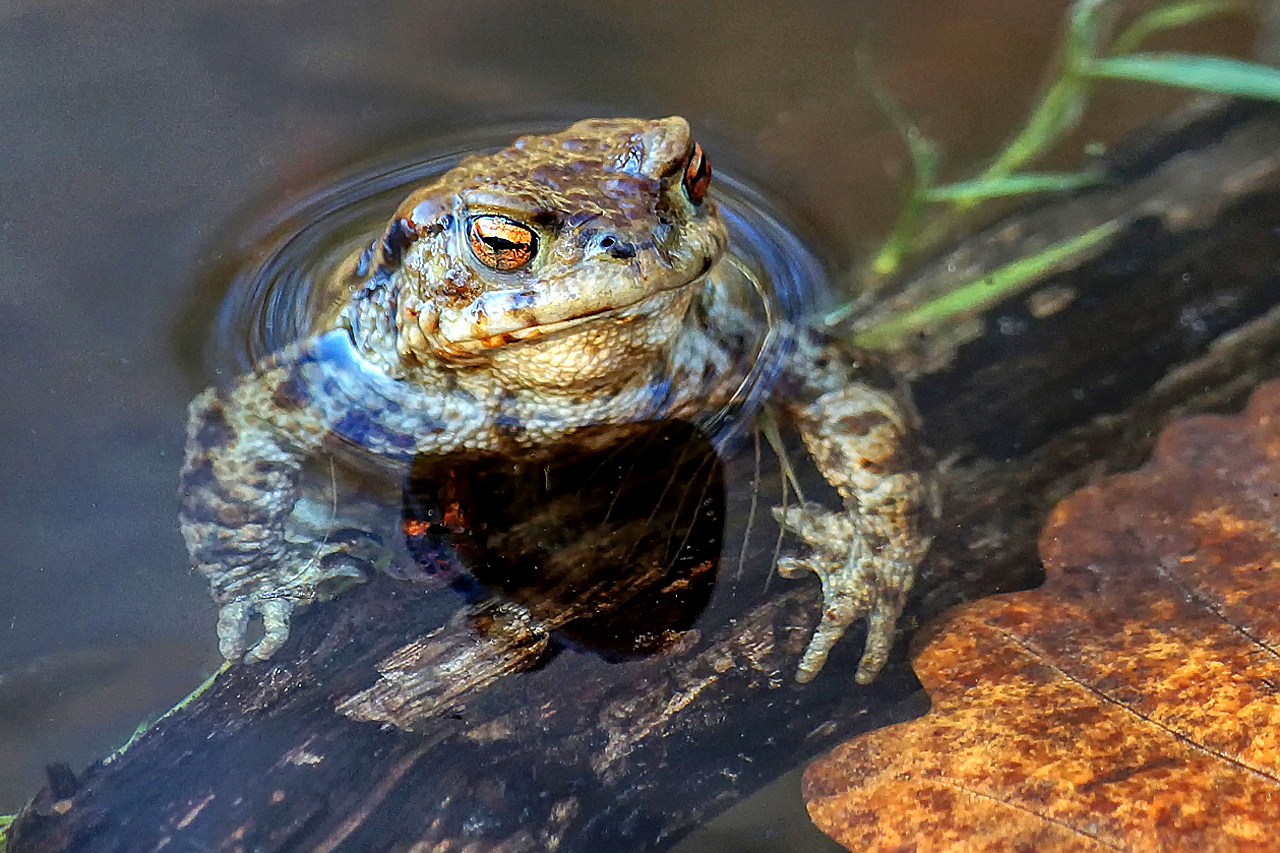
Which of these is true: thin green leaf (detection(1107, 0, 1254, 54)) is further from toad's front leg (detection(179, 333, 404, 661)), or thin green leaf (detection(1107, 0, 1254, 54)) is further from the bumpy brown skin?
toad's front leg (detection(179, 333, 404, 661))

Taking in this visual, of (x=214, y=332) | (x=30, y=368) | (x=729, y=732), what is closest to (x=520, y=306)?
(x=729, y=732)

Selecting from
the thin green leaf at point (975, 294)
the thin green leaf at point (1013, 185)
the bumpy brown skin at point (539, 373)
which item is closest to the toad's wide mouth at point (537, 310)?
the bumpy brown skin at point (539, 373)

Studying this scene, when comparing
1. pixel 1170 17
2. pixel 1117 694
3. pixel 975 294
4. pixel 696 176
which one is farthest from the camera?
pixel 1170 17

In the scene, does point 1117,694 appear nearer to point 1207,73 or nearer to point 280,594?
point 280,594

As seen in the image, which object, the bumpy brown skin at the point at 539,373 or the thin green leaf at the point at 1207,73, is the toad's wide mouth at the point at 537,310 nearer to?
the bumpy brown skin at the point at 539,373

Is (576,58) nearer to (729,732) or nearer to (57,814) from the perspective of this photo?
(729,732)

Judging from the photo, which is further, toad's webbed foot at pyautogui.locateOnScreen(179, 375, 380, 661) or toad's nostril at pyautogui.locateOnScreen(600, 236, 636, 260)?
toad's webbed foot at pyautogui.locateOnScreen(179, 375, 380, 661)

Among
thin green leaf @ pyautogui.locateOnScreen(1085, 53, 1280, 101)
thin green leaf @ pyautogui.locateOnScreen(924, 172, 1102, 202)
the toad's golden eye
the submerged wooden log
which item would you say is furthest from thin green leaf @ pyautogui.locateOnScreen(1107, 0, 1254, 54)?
the toad's golden eye

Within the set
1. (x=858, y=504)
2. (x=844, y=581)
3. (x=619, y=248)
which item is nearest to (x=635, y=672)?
(x=844, y=581)
